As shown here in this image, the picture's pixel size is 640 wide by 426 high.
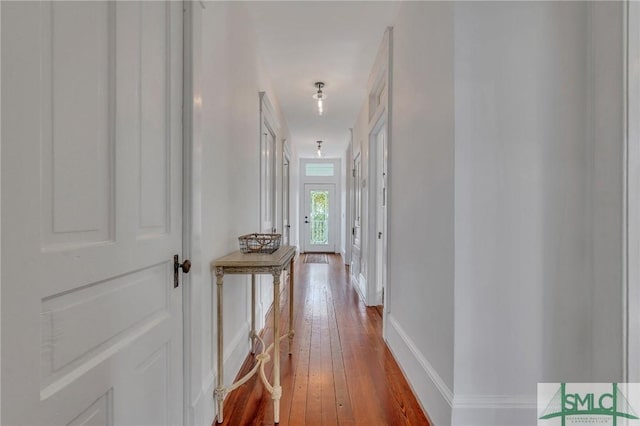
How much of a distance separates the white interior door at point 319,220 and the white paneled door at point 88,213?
25.1ft

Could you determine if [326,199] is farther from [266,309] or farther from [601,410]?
[601,410]

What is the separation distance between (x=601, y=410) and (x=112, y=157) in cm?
209

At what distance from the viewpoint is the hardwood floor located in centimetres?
167

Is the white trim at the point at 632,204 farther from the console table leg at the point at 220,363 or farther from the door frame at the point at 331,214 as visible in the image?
the door frame at the point at 331,214

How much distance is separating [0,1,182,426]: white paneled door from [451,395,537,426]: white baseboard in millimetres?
1198

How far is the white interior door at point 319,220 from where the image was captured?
29.0ft

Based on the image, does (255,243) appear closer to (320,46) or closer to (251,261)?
(251,261)

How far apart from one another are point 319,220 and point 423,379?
7.21 m

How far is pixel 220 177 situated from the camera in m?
1.86

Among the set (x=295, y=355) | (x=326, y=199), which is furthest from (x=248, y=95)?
(x=326, y=199)

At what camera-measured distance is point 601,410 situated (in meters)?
1.39

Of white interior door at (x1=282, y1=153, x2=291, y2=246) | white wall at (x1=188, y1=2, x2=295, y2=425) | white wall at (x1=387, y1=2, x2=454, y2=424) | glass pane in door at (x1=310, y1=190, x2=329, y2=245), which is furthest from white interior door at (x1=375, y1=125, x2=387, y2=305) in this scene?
glass pane in door at (x1=310, y1=190, x2=329, y2=245)

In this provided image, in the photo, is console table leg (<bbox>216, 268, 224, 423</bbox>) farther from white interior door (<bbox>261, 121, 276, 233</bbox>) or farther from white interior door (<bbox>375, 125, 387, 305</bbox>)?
white interior door (<bbox>375, 125, 387, 305</bbox>)

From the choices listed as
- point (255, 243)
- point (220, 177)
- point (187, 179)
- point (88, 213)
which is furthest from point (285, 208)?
point (88, 213)
